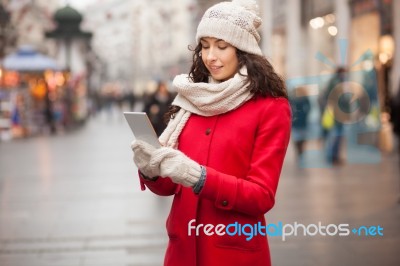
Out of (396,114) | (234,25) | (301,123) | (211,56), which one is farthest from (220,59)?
(301,123)

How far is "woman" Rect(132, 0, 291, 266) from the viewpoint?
2.96 metres

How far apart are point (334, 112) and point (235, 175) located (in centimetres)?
1414

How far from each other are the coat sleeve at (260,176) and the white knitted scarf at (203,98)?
13cm

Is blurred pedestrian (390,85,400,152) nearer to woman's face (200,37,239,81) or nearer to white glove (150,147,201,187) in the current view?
woman's face (200,37,239,81)

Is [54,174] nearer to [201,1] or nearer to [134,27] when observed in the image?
[201,1]

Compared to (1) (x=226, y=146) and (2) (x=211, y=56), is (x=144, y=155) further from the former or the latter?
(2) (x=211, y=56)

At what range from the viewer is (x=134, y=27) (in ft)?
405

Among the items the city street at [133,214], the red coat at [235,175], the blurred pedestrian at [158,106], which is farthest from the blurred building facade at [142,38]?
the red coat at [235,175]

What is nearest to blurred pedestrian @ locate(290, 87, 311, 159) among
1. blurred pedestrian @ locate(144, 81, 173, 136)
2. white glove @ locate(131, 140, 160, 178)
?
blurred pedestrian @ locate(144, 81, 173, 136)

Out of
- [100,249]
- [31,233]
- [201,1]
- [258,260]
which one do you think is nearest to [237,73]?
[258,260]

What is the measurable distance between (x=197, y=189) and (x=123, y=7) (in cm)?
13901

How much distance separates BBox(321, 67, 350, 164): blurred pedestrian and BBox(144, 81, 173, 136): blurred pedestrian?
351cm

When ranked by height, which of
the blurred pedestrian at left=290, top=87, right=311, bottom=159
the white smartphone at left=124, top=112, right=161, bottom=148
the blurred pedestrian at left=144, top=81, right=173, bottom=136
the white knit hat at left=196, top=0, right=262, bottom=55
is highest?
the white knit hat at left=196, top=0, right=262, bottom=55

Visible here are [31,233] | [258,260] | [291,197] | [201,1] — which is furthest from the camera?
[201,1]
